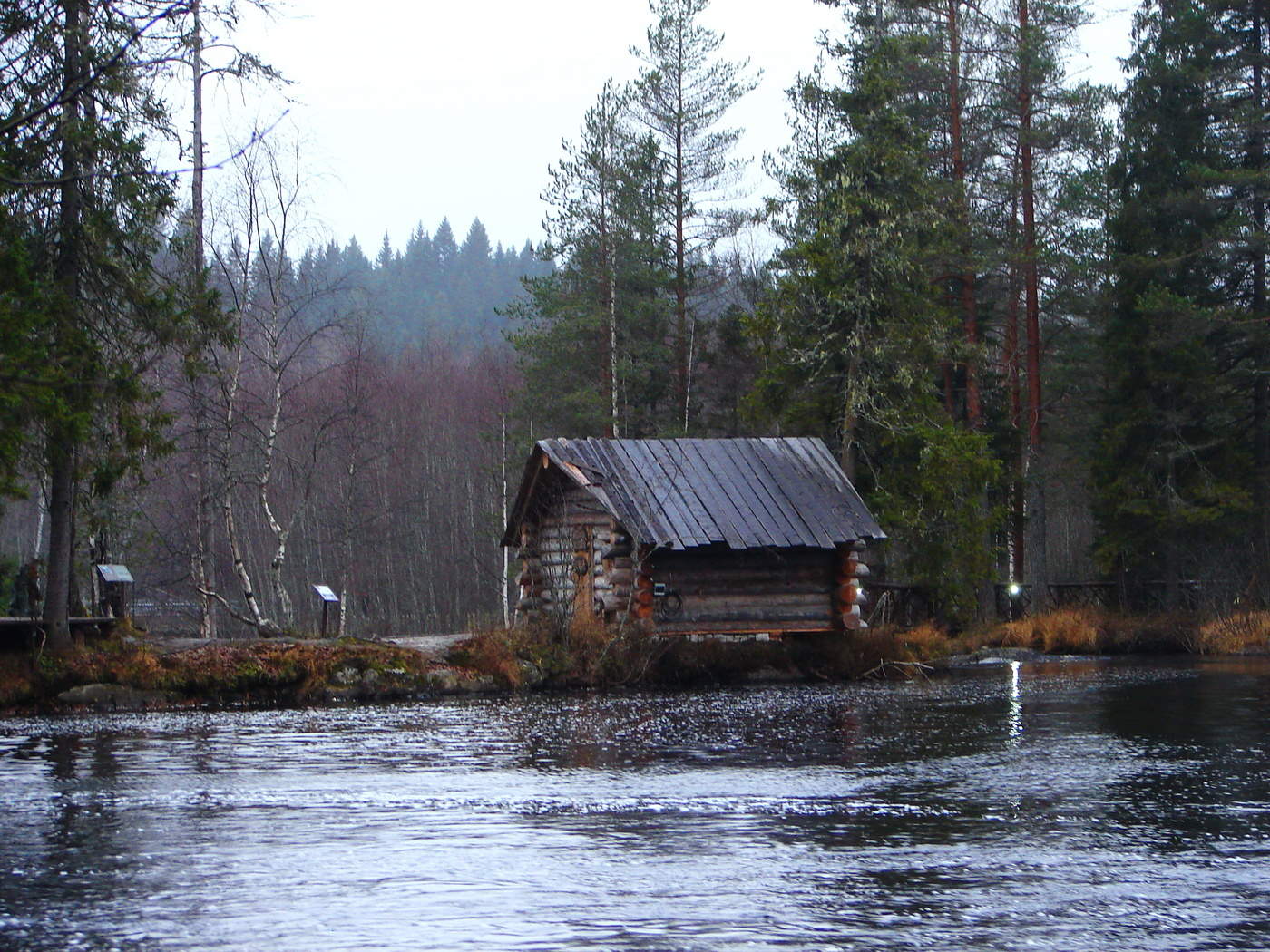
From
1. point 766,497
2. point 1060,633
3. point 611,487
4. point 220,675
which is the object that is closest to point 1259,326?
point 1060,633

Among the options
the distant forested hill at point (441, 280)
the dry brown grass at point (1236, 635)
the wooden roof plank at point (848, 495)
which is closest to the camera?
Answer: the wooden roof plank at point (848, 495)

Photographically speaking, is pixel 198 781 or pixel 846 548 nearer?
pixel 198 781

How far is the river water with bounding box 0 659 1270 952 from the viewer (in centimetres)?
728

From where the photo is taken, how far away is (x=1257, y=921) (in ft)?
24.0

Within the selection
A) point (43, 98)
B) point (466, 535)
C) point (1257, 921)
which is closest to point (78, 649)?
point (43, 98)

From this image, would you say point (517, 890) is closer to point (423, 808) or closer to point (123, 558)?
point (423, 808)

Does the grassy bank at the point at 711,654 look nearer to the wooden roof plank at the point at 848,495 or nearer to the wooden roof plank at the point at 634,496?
the wooden roof plank at the point at 634,496

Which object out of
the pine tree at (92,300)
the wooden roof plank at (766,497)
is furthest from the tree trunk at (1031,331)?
the pine tree at (92,300)

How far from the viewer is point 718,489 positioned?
2652 cm

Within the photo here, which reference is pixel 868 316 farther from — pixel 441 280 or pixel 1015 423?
pixel 441 280

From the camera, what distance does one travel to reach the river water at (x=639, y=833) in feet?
23.9

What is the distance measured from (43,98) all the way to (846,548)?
15.4 m

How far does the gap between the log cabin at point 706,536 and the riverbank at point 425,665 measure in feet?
2.18

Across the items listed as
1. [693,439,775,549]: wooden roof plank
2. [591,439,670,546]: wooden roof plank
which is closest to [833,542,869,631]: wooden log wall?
[693,439,775,549]: wooden roof plank
